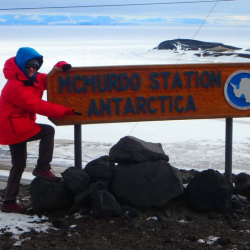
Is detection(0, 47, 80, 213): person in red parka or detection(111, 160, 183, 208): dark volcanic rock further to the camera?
detection(111, 160, 183, 208): dark volcanic rock

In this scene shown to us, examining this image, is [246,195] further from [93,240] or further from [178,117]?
[93,240]

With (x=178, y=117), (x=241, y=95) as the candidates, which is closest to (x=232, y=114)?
(x=241, y=95)

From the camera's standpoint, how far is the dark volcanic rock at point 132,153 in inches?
220

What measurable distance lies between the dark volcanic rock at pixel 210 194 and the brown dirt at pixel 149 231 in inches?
2.8

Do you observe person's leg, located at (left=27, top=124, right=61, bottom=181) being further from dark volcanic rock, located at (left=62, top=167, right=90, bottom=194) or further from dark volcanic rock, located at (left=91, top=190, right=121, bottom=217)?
dark volcanic rock, located at (left=91, top=190, right=121, bottom=217)

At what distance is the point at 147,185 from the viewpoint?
536 centimetres

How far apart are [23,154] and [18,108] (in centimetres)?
48

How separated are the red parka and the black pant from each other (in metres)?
0.11

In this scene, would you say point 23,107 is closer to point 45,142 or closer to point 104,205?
point 45,142

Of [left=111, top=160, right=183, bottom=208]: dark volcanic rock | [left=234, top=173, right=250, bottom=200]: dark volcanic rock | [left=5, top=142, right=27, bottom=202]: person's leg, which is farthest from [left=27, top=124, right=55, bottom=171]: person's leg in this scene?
[left=234, top=173, right=250, bottom=200]: dark volcanic rock

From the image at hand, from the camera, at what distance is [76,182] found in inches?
209

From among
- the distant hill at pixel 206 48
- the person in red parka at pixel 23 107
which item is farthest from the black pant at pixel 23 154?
the distant hill at pixel 206 48

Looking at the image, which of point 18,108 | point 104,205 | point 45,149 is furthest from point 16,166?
point 104,205

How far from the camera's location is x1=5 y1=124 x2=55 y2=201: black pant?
5387mm
